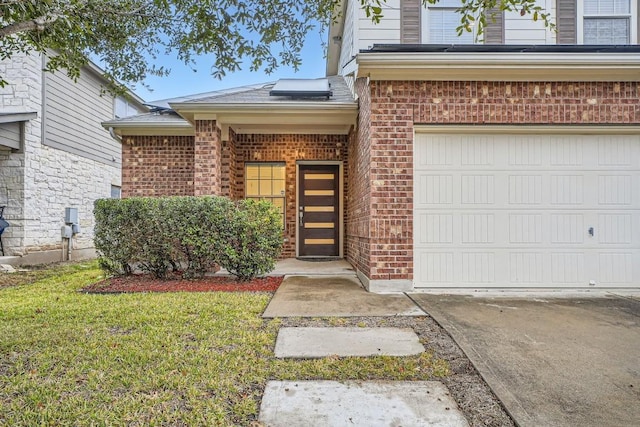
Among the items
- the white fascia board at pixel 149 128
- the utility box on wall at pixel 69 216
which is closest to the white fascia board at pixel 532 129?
the white fascia board at pixel 149 128

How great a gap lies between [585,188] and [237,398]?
18.0 ft

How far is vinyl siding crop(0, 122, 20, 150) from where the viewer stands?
7.83 metres

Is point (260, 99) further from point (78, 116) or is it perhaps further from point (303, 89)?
point (78, 116)

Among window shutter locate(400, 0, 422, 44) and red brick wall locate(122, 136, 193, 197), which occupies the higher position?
window shutter locate(400, 0, 422, 44)

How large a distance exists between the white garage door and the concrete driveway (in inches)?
25.8

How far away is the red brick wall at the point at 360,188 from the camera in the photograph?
5.44 meters

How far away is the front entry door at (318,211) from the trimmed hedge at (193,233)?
8.53ft

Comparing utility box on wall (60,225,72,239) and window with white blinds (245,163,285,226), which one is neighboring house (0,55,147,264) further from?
window with white blinds (245,163,285,226)

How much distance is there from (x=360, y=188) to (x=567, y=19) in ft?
14.7

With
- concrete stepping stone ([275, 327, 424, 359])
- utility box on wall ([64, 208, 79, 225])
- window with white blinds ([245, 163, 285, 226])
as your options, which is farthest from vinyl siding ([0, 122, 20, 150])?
concrete stepping stone ([275, 327, 424, 359])

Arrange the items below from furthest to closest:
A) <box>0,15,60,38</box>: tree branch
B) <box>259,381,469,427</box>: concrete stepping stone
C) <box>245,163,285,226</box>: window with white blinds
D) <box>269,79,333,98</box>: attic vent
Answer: <box>245,163,285,226</box>: window with white blinds < <box>269,79,333,98</box>: attic vent < <box>0,15,60,38</box>: tree branch < <box>259,381,469,427</box>: concrete stepping stone

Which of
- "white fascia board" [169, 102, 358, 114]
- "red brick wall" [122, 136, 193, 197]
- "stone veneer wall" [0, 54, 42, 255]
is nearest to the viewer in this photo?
"white fascia board" [169, 102, 358, 114]

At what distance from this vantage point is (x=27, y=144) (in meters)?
8.41

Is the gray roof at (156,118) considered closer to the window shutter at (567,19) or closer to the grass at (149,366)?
the grass at (149,366)
